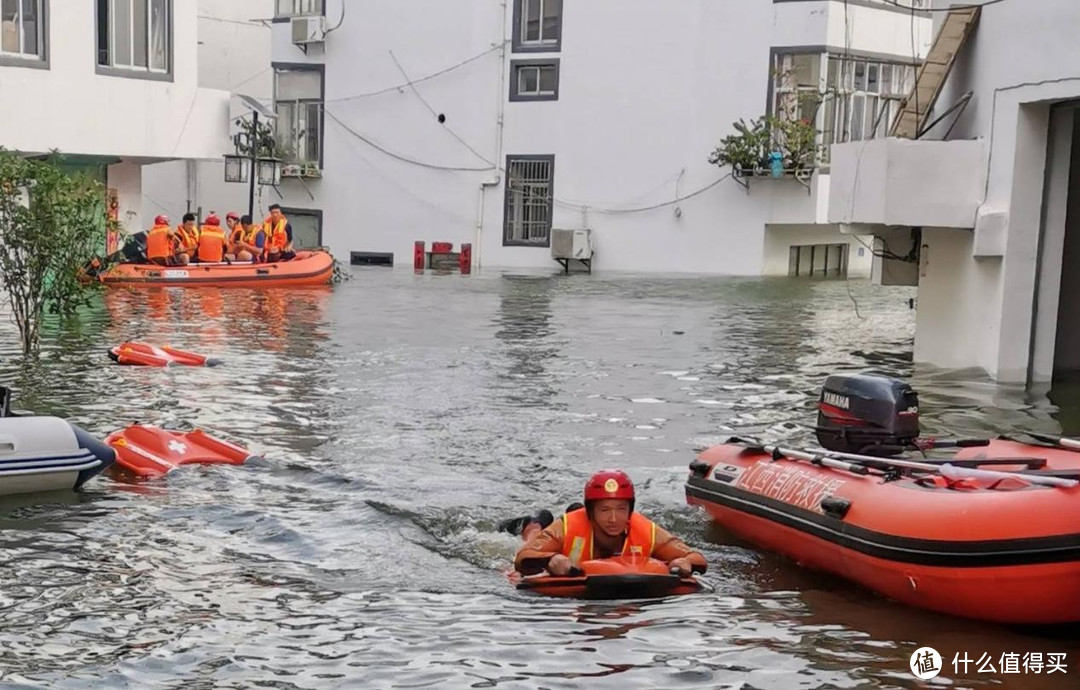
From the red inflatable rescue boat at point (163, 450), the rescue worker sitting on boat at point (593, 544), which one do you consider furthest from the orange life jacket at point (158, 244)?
the rescue worker sitting on boat at point (593, 544)

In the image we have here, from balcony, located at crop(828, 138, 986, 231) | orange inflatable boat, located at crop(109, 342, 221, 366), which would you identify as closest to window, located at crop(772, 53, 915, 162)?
balcony, located at crop(828, 138, 986, 231)

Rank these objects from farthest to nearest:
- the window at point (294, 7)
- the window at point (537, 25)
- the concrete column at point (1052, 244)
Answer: the window at point (294, 7) → the window at point (537, 25) → the concrete column at point (1052, 244)

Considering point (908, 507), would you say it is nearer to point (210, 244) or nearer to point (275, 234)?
point (210, 244)

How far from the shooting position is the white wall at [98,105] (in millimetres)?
22644

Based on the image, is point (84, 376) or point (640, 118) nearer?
point (84, 376)

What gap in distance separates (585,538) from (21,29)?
17.5 m

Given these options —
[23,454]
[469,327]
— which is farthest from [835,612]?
[469,327]

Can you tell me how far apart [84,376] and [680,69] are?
20.1 m

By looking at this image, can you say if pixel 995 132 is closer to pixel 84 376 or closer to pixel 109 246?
pixel 84 376

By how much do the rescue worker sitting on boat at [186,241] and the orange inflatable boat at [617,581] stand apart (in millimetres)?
20348

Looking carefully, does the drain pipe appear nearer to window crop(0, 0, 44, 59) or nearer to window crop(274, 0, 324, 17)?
window crop(274, 0, 324, 17)

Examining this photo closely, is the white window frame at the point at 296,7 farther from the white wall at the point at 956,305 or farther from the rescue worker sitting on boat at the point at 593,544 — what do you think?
the rescue worker sitting on boat at the point at 593,544

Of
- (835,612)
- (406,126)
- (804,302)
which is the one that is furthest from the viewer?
(406,126)

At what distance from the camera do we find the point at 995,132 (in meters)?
15.5
